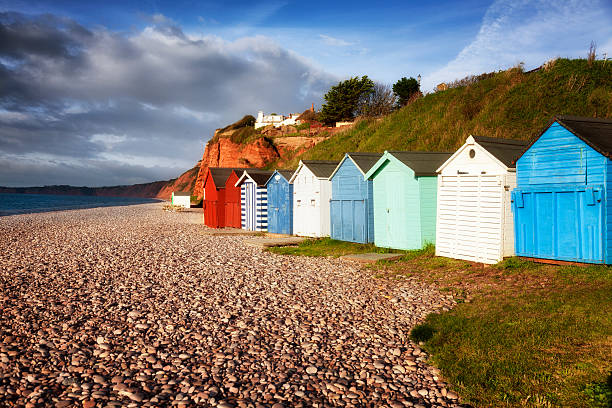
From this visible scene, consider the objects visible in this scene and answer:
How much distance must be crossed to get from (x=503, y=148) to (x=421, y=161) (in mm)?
3656

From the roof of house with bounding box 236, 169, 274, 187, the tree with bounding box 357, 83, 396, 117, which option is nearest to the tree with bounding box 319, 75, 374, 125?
the tree with bounding box 357, 83, 396, 117

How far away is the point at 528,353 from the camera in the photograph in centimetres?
611

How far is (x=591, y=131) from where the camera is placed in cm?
1058

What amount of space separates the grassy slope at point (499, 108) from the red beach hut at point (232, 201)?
1305cm

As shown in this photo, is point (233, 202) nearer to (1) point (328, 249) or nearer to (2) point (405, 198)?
(1) point (328, 249)

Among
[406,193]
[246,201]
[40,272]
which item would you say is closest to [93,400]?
[40,272]

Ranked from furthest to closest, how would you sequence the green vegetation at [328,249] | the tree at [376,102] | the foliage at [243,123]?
the foliage at [243,123] → the tree at [376,102] → the green vegetation at [328,249]

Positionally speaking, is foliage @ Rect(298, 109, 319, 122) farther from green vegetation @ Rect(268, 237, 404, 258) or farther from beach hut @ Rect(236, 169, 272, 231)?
green vegetation @ Rect(268, 237, 404, 258)

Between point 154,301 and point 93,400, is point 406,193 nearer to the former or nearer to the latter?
point 154,301

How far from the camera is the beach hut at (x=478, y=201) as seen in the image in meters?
12.0

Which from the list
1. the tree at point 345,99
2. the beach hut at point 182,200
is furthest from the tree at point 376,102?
the beach hut at point 182,200

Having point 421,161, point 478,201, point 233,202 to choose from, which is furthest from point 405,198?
point 233,202

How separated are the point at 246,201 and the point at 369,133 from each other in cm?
2017

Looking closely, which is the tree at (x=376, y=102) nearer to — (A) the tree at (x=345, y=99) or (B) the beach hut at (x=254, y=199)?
(A) the tree at (x=345, y=99)
